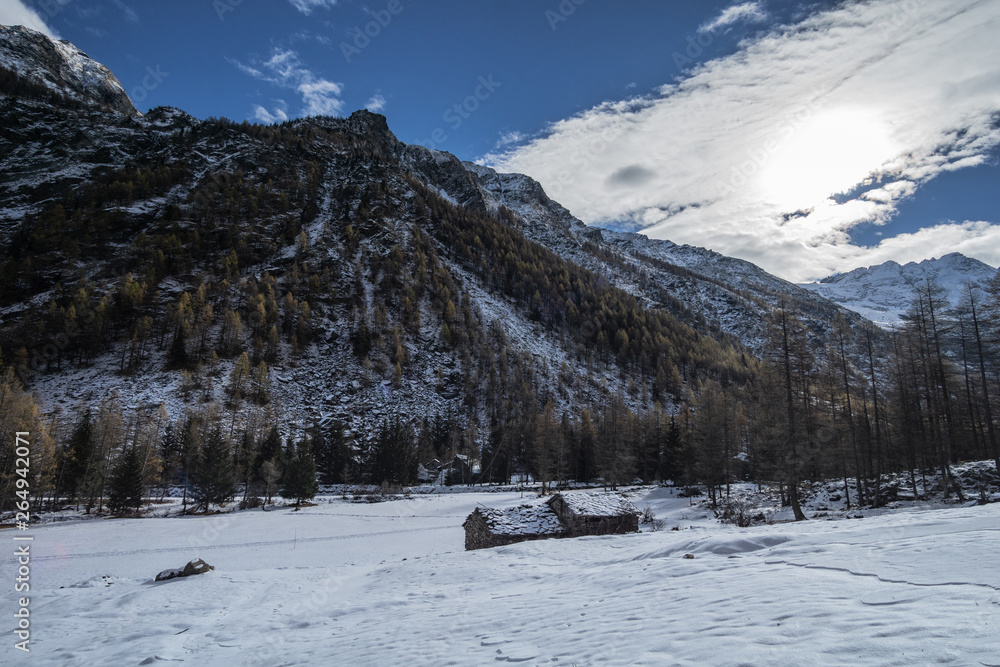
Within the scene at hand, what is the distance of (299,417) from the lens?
72.6 meters

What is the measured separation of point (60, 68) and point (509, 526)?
235 m

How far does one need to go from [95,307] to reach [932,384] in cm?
11510

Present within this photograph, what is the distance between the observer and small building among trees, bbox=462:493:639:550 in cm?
2034

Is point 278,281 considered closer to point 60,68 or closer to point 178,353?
point 178,353

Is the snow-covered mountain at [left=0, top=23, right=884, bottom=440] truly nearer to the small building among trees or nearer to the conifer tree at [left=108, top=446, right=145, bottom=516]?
the conifer tree at [left=108, top=446, right=145, bottom=516]

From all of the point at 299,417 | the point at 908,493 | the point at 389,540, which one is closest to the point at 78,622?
the point at 389,540

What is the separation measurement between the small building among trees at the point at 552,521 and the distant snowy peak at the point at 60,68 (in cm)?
20067

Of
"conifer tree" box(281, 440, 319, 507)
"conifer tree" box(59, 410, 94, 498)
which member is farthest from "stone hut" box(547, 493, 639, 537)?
"conifer tree" box(59, 410, 94, 498)

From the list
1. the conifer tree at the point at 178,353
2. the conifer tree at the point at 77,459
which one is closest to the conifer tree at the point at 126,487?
the conifer tree at the point at 77,459

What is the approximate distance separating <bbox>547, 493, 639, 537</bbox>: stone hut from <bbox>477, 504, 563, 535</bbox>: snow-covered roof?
471mm

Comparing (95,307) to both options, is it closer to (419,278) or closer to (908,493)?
(419,278)

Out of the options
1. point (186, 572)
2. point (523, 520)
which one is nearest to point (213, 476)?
point (186, 572)

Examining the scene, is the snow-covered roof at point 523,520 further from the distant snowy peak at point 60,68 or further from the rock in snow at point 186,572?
the distant snowy peak at point 60,68

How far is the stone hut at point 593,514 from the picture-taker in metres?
20.7
